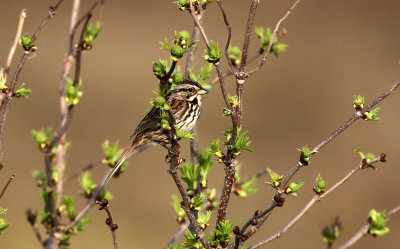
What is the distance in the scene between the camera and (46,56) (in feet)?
48.4

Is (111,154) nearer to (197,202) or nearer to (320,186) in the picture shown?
(197,202)

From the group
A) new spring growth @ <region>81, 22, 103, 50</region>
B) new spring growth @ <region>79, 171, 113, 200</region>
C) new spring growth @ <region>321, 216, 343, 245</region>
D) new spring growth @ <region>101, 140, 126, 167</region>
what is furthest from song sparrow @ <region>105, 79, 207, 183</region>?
new spring growth @ <region>321, 216, 343, 245</region>

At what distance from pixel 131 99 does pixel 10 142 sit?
276cm

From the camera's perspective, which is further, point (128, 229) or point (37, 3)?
point (37, 3)

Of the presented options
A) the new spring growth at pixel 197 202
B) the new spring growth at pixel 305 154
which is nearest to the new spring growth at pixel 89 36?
the new spring growth at pixel 197 202

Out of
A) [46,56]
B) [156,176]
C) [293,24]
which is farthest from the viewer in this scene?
[293,24]

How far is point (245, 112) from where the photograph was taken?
1313cm

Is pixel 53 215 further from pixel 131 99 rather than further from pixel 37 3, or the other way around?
pixel 37 3

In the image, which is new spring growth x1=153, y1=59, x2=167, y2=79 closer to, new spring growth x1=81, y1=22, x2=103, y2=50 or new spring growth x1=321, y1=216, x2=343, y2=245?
new spring growth x1=81, y1=22, x2=103, y2=50

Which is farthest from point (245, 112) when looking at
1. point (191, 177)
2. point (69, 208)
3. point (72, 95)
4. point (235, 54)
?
point (72, 95)

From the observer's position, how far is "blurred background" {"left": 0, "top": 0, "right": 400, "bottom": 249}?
11.2m

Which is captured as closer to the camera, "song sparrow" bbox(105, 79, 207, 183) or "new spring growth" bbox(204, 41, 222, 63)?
"new spring growth" bbox(204, 41, 222, 63)

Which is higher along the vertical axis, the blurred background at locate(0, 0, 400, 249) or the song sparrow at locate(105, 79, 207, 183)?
the blurred background at locate(0, 0, 400, 249)

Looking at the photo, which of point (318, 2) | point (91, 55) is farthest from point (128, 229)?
point (318, 2)
